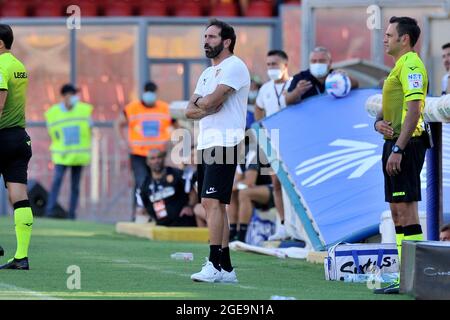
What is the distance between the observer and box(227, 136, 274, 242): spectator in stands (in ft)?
52.7

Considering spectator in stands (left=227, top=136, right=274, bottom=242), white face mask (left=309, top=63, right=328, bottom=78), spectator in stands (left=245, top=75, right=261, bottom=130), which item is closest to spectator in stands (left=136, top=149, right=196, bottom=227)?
spectator in stands (left=227, top=136, right=274, bottom=242)

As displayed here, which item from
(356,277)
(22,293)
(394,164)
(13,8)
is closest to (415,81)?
(394,164)

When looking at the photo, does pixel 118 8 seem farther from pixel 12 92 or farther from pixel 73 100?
pixel 12 92

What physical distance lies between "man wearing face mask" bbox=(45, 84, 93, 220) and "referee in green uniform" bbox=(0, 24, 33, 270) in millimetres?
10529

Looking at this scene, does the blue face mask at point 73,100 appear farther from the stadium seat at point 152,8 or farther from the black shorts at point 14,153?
the black shorts at point 14,153

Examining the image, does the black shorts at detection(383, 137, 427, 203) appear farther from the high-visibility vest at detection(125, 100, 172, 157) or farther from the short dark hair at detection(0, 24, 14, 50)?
the high-visibility vest at detection(125, 100, 172, 157)

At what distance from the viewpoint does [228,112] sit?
10.4 m

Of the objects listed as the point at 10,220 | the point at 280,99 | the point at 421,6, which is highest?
the point at 421,6

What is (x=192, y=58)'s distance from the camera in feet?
74.6
